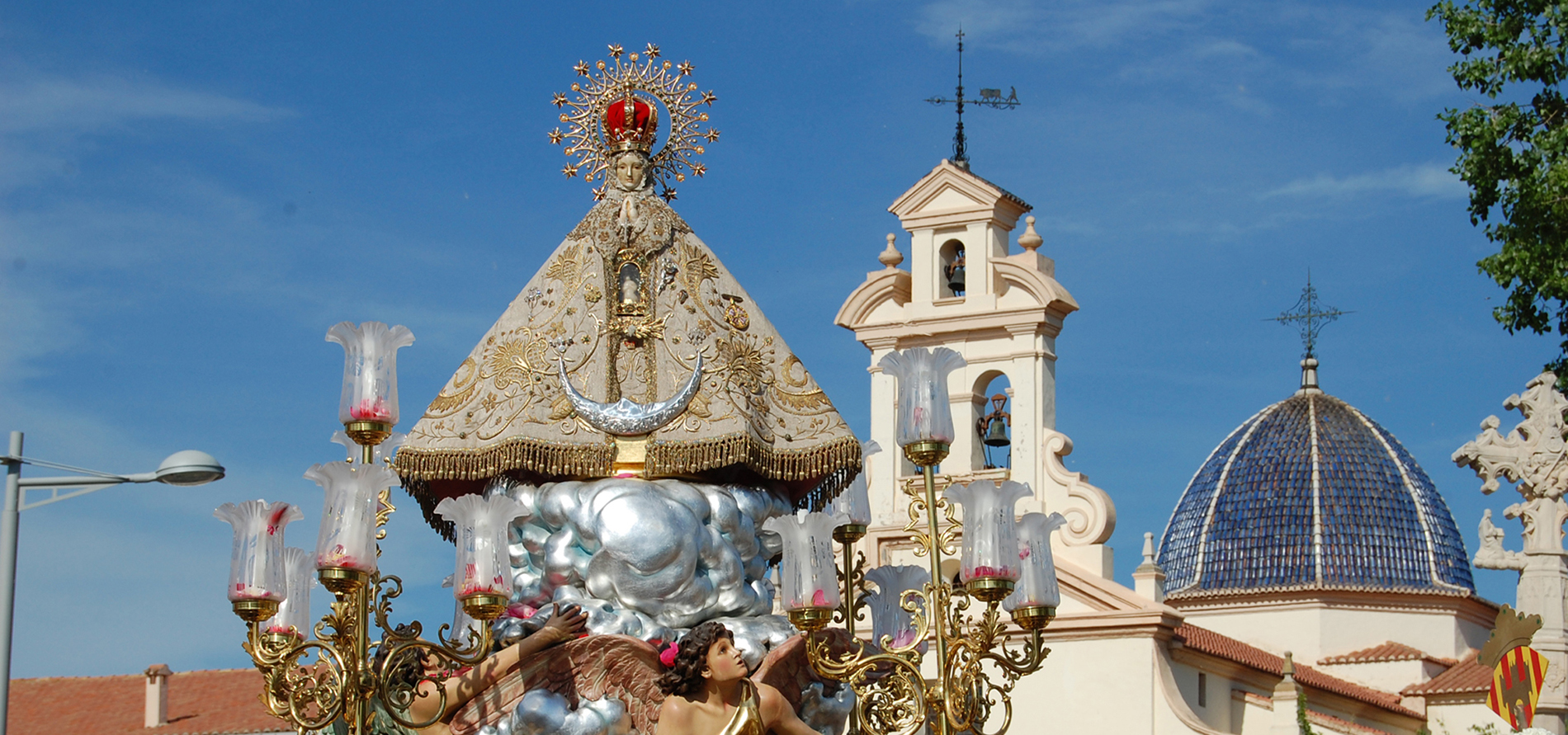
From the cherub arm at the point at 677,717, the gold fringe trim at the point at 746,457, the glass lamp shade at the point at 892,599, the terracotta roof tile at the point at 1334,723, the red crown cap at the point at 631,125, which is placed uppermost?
the red crown cap at the point at 631,125

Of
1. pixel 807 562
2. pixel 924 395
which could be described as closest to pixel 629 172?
pixel 924 395

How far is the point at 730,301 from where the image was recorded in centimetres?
1280

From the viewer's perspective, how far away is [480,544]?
10.8 m

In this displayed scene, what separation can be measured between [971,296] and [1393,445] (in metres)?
15.8

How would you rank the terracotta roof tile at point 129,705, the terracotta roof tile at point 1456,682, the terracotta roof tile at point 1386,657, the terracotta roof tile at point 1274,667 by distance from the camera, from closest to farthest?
1. the terracotta roof tile at point 1274,667
2. the terracotta roof tile at point 129,705
3. the terracotta roof tile at point 1456,682
4. the terracotta roof tile at point 1386,657

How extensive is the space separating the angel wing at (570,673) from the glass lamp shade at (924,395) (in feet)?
5.27

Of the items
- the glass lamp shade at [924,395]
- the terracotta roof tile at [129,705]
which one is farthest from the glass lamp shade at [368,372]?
the terracotta roof tile at [129,705]

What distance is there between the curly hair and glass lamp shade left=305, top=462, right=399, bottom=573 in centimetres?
138

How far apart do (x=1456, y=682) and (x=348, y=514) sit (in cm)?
2691

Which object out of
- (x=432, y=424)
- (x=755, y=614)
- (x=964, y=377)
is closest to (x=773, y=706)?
(x=755, y=614)

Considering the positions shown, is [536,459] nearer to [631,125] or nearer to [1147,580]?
[631,125]

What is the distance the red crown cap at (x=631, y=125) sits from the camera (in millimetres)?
12977

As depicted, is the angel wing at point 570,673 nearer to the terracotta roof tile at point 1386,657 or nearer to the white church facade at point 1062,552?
the white church facade at point 1062,552

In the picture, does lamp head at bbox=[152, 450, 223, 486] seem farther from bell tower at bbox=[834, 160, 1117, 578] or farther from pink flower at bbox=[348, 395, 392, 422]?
bell tower at bbox=[834, 160, 1117, 578]
